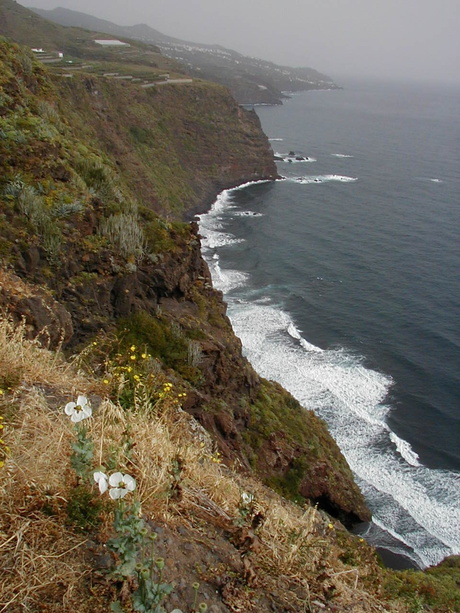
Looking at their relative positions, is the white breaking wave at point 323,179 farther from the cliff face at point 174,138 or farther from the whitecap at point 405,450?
the whitecap at point 405,450

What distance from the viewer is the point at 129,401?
589 cm

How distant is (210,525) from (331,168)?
9452cm

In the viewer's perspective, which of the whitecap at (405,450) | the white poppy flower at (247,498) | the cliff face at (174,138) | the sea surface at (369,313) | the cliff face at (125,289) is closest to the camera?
the white poppy flower at (247,498)

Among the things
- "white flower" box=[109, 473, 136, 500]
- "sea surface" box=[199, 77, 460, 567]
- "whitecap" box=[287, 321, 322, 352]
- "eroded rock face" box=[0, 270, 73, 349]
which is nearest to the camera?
"white flower" box=[109, 473, 136, 500]

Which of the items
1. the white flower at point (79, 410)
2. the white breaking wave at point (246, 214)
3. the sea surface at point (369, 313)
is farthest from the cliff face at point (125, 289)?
the white breaking wave at point (246, 214)

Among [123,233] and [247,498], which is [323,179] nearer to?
[123,233]

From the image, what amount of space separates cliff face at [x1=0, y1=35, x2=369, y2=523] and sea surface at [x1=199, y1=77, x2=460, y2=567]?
14.3 ft

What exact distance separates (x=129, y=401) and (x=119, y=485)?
2704mm

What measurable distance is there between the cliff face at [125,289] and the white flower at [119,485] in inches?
214

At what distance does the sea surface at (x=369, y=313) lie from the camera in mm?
26406

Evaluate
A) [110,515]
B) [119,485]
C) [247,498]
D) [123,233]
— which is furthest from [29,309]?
[119,485]

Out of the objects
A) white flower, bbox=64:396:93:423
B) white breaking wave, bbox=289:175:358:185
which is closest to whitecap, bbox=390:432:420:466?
white flower, bbox=64:396:93:423

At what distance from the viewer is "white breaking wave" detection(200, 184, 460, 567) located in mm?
23750

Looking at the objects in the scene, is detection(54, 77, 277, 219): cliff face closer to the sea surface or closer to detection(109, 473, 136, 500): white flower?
the sea surface
